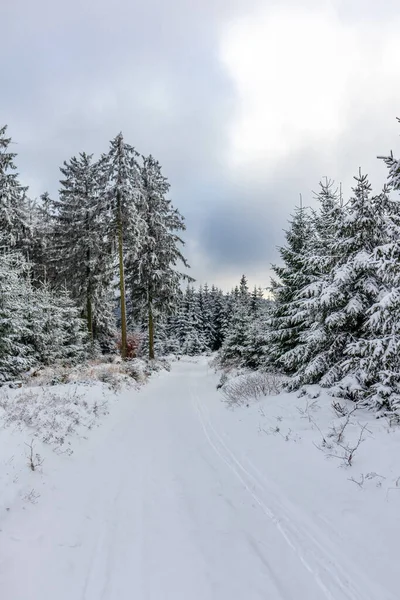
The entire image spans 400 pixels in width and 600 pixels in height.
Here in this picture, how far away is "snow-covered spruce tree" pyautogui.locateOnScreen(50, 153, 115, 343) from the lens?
2347cm

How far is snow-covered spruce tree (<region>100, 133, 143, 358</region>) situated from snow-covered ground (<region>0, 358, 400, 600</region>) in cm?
1505

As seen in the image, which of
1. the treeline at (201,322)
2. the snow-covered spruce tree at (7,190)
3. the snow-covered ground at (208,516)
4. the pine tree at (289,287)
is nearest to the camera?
the snow-covered ground at (208,516)

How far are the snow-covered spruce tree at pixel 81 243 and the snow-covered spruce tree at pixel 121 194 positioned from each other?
74.3 inches

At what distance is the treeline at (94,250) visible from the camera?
18.4m

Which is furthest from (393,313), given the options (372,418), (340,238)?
(340,238)

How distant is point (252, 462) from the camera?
6.28 meters

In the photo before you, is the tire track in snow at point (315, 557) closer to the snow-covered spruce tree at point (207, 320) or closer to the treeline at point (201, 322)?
the treeline at point (201, 322)

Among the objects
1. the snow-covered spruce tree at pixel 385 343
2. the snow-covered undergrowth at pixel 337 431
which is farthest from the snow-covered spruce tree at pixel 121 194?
the snow-covered spruce tree at pixel 385 343

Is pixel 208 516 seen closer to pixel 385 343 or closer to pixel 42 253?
pixel 385 343

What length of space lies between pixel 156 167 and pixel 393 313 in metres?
24.1

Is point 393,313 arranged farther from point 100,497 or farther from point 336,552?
point 100,497

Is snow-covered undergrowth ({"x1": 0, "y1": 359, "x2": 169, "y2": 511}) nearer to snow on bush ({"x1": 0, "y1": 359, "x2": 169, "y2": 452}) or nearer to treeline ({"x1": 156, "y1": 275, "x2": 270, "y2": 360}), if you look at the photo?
snow on bush ({"x1": 0, "y1": 359, "x2": 169, "y2": 452})

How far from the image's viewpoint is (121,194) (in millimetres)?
20109

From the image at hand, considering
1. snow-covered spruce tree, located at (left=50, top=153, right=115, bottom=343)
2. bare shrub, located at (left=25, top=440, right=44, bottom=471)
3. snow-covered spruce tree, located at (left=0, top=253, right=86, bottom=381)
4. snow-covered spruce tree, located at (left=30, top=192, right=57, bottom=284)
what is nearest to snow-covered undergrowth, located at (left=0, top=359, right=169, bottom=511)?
bare shrub, located at (left=25, top=440, right=44, bottom=471)
